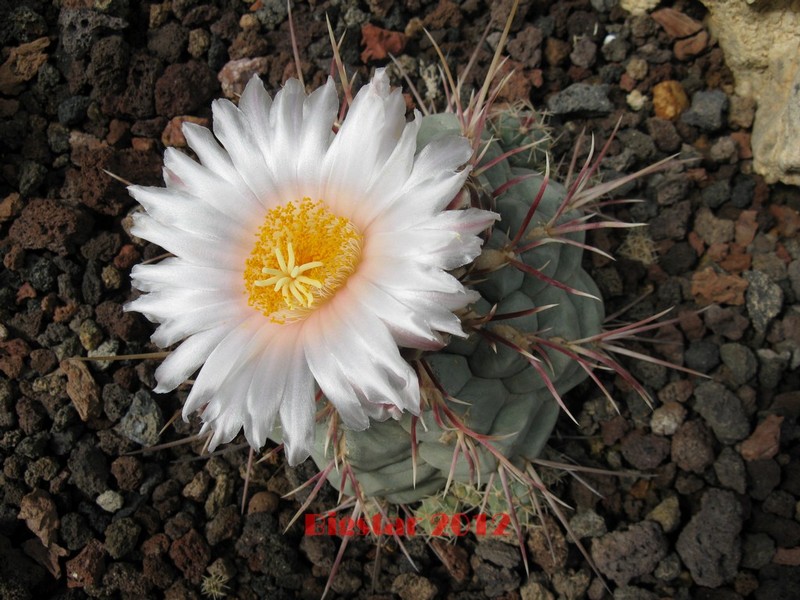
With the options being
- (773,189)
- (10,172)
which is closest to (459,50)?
(773,189)

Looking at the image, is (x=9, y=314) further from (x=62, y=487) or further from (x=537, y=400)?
(x=537, y=400)

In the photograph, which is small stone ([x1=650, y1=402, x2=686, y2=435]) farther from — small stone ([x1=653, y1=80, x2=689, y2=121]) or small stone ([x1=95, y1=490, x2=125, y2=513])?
small stone ([x1=95, y1=490, x2=125, y2=513])

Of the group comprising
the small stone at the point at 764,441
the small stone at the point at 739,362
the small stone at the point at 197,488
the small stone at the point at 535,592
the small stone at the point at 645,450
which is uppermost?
the small stone at the point at 197,488

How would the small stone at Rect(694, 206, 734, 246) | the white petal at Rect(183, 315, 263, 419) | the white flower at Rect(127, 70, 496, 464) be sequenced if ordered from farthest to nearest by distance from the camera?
the small stone at Rect(694, 206, 734, 246) < the white petal at Rect(183, 315, 263, 419) < the white flower at Rect(127, 70, 496, 464)

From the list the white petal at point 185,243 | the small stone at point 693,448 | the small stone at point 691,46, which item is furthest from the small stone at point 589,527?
the small stone at point 691,46

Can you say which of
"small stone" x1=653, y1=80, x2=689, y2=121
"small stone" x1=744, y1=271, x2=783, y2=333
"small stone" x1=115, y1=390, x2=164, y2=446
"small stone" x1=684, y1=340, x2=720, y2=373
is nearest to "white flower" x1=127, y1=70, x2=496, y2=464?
"small stone" x1=115, y1=390, x2=164, y2=446

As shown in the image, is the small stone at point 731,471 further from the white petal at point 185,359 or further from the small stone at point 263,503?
the white petal at point 185,359

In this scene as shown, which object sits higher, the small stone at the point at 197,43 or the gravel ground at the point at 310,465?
the small stone at the point at 197,43

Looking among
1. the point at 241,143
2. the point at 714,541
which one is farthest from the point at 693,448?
the point at 241,143
